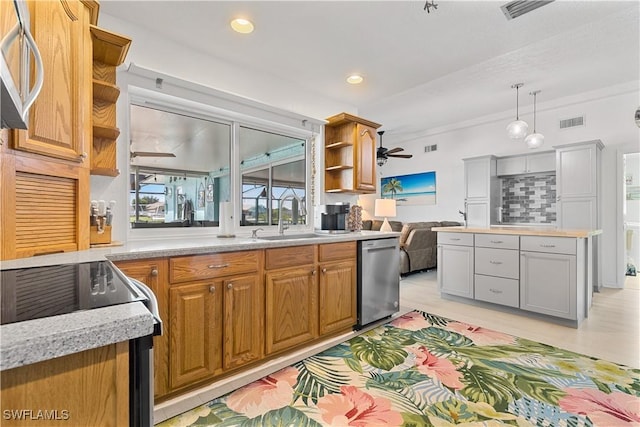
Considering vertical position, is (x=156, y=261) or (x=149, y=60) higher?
(x=149, y=60)

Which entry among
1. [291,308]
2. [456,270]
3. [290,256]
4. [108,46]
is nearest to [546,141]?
[456,270]

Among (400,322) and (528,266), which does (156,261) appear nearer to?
(400,322)

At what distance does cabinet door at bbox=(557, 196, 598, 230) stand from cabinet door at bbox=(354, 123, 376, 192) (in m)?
3.28

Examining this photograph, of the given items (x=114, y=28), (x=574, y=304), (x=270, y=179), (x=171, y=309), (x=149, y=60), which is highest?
(x=114, y=28)

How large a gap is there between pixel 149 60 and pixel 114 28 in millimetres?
286

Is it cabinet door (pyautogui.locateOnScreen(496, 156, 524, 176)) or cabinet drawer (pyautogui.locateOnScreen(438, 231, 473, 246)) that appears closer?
cabinet drawer (pyautogui.locateOnScreen(438, 231, 473, 246))

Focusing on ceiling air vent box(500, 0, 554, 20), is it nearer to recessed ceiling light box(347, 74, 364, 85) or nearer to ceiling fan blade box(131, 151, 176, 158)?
recessed ceiling light box(347, 74, 364, 85)

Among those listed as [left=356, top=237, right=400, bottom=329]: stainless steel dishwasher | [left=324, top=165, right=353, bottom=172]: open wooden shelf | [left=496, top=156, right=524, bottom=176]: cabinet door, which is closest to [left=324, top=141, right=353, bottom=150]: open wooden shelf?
[left=324, top=165, right=353, bottom=172]: open wooden shelf

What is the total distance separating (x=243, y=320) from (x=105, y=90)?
1.69 metres

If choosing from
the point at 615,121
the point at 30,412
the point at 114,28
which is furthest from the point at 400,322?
the point at 615,121

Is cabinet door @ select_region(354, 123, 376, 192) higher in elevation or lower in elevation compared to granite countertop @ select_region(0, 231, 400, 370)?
higher

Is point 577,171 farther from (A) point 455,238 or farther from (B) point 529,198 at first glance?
(A) point 455,238

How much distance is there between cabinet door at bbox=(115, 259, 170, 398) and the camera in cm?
165

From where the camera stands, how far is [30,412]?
508 millimetres
